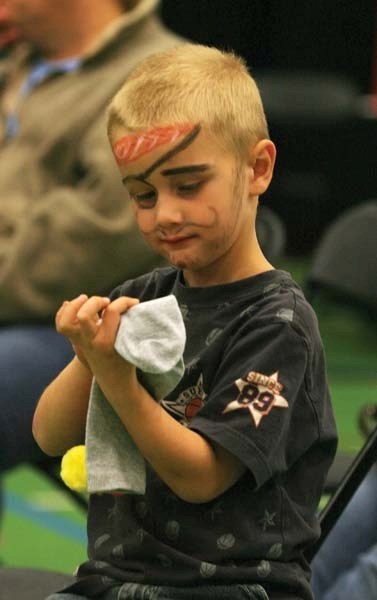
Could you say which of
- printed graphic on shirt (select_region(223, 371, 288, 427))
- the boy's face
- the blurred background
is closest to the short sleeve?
printed graphic on shirt (select_region(223, 371, 288, 427))

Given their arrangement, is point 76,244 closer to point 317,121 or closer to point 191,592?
point 191,592

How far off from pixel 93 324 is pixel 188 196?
0.65 feet

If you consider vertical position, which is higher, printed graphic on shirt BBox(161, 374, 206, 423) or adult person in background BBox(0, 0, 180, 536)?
printed graphic on shirt BBox(161, 374, 206, 423)

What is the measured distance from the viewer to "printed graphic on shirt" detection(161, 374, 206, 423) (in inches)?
61.2

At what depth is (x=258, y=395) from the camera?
1.48 meters

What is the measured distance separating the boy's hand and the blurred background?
9.31 ft

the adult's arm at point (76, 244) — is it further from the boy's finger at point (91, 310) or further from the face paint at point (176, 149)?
the boy's finger at point (91, 310)

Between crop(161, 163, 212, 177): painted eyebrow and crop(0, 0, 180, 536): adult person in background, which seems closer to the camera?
crop(161, 163, 212, 177): painted eyebrow

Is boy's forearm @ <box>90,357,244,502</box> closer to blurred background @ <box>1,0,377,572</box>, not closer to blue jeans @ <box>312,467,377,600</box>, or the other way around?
blue jeans @ <box>312,467,377,600</box>

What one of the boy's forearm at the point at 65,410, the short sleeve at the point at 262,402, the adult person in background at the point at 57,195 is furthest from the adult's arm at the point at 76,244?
the short sleeve at the point at 262,402

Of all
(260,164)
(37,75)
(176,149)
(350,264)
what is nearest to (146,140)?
(176,149)

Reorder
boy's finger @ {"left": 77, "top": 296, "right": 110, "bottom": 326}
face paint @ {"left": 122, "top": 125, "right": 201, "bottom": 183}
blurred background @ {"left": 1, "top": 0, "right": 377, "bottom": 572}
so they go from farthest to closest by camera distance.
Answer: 1. blurred background @ {"left": 1, "top": 0, "right": 377, "bottom": 572}
2. face paint @ {"left": 122, "top": 125, "right": 201, "bottom": 183}
3. boy's finger @ {"left": 77, "top": 296, "right": 110, "bottom": 326}

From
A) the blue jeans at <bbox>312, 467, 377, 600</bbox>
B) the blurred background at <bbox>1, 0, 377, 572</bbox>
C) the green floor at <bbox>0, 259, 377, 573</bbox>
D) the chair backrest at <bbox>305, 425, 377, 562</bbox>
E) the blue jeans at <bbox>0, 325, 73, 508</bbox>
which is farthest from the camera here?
the blurred background at <bbox>1, 0, 377, 572</bbox>

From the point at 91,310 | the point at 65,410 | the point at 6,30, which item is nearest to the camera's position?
the point at 91,310
